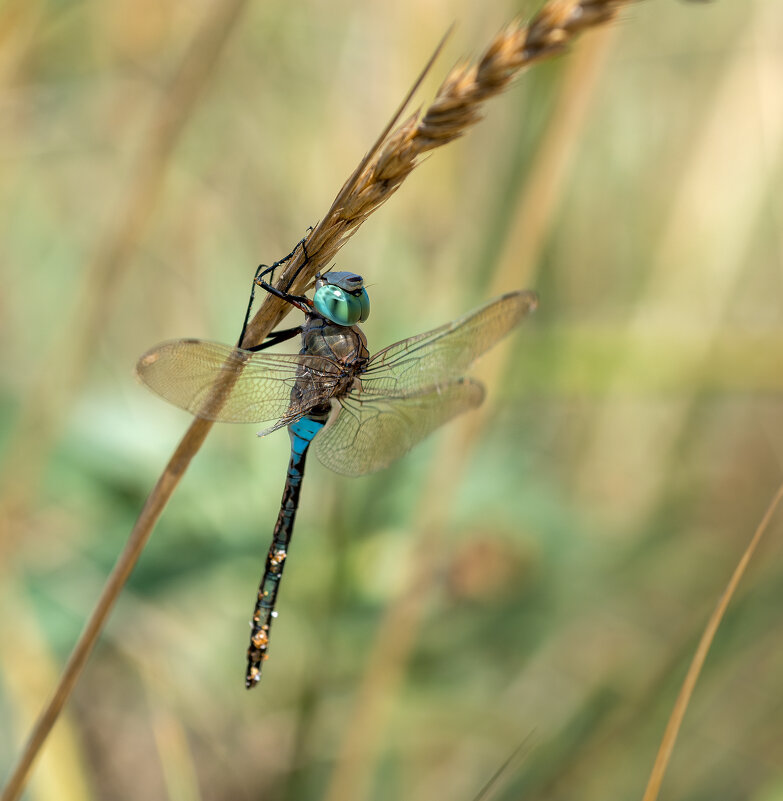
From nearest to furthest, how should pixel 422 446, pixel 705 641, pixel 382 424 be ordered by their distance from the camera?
pixel 705 641 < pixel 382 424 < pixel 422 446

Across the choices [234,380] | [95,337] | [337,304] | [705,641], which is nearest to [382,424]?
[337,304]

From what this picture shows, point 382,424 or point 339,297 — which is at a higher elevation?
point 339,297

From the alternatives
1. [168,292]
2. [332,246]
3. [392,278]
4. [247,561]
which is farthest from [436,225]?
[332,246]

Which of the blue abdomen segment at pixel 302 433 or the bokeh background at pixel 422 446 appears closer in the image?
the blue abdomen segment at pixel 302 433

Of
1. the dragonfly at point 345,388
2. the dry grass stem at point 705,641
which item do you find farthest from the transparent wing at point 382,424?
the dry grass stem at point 705,641

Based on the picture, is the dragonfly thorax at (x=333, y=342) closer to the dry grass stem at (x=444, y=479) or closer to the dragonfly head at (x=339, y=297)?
the dragonfly head at (x=339, y=297)

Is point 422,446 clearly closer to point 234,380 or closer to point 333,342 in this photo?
point 333,342

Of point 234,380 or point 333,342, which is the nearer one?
point 234,380

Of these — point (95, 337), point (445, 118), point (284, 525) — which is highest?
point (95, 337)
